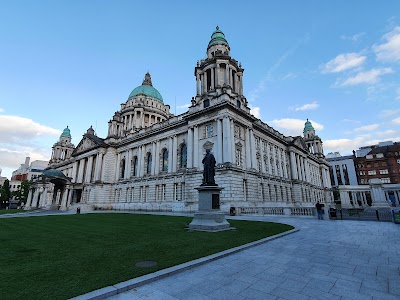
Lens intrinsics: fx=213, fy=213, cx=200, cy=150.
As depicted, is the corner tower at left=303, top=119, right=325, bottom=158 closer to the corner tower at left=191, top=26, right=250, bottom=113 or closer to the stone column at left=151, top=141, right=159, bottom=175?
Answer: the corner tower at left=191, top=26, right=250, bottom=113

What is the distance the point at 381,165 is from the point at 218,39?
A: 235ft

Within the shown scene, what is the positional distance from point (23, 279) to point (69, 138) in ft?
309

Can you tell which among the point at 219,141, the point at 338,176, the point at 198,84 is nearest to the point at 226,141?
the point at 219,141

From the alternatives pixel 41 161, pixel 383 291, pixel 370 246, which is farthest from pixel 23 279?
pixel 41 161

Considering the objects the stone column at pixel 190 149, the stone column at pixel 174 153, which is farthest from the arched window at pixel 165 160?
the stone column at pixel 190 149

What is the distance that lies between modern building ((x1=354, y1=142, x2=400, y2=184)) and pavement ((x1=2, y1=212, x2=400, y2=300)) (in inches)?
3080

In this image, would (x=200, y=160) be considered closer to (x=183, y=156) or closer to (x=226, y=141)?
(x=226, y=141)

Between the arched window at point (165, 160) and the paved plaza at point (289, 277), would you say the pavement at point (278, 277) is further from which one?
the arched window at point (165, 160)

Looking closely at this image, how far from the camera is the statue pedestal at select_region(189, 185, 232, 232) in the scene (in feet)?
41.7

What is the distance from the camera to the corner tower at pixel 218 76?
33916 mm

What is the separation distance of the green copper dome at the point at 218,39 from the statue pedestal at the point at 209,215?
33.9 m

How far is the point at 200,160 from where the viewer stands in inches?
1249

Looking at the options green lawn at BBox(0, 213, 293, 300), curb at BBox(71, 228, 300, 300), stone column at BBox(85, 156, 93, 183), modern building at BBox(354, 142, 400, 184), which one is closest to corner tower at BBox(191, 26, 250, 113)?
green lawn at BBox(0, 213, 293, 300)

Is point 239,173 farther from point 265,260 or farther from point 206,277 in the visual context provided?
point 206,277
